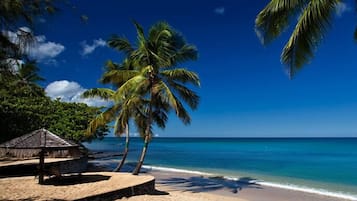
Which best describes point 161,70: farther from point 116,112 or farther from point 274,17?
point 274,17

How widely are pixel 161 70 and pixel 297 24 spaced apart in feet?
21.8

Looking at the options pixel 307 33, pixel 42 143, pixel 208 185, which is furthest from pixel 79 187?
pixel 208 185

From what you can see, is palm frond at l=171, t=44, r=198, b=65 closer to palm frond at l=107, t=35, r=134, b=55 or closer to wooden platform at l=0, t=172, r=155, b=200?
palm frond at l=107, t=35, r=134, b=55

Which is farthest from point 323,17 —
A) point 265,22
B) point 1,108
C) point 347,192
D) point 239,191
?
point 1,108

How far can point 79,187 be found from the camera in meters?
8.58

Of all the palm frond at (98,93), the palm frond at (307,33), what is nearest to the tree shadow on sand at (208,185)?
the palm frond at (98,93)

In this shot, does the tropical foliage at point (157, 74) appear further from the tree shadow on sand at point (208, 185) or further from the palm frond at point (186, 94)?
the tree shadow on sand at point (208, 185)

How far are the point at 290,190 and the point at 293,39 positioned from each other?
33.3 feet

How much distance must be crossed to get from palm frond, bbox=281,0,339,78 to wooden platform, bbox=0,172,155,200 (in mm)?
5296

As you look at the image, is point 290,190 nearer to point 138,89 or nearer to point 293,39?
point 138,89

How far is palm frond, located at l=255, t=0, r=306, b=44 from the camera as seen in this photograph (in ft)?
17.6

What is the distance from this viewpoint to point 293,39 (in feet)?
17.2

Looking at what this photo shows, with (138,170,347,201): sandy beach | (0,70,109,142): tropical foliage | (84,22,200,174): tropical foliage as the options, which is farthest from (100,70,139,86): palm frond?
(0,70,109,142): tropical foliage

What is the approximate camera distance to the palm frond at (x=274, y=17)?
17.6 feet
